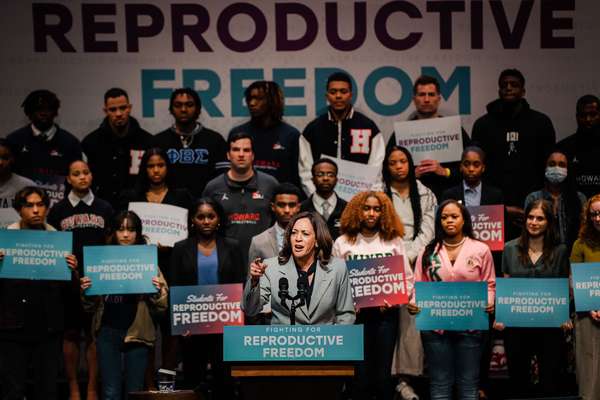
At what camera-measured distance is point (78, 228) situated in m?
7.77

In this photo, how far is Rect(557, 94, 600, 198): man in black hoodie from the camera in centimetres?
842

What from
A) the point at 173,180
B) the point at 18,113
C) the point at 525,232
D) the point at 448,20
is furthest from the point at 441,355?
the point at 18,113

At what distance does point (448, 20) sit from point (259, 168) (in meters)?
2.46

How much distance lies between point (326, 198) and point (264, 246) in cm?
74

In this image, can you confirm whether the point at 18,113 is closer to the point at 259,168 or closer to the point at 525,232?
the point at 259,168

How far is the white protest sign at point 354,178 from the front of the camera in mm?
8266

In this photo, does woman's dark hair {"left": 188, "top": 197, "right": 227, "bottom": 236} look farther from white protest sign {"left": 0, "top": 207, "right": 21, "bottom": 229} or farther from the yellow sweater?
the yellow sweater

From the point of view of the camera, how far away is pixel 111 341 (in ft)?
23.2

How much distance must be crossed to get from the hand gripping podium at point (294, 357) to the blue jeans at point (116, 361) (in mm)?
1835

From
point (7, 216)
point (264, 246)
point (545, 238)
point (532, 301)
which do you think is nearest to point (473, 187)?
point (545, 238)

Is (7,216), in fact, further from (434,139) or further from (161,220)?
(434,139)

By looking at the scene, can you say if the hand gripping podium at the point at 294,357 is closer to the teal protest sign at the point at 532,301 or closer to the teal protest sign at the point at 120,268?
the teal protest sign at the point at 120,268

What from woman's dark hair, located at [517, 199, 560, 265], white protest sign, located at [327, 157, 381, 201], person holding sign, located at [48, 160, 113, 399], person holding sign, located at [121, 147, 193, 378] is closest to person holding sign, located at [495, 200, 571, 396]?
woman's dark hair, located at [517, 199, 560, 265]

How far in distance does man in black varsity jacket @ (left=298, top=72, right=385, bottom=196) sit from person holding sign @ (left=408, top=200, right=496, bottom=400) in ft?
5.23
